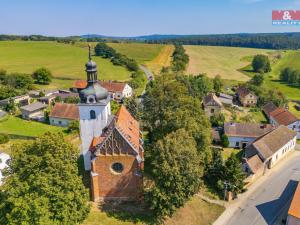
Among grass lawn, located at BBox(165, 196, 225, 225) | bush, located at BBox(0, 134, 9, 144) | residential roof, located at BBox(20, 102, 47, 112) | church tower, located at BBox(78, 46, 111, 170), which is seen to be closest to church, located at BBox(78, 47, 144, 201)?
church tower, located at BBox(78, 46, 111, 170)

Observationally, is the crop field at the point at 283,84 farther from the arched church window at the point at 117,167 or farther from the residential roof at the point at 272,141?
the arched church window at the point at 117,167

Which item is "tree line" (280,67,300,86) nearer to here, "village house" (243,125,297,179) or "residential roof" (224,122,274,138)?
"residential roof" (224,122,274,138)

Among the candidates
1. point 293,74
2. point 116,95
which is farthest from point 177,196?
point 293,74

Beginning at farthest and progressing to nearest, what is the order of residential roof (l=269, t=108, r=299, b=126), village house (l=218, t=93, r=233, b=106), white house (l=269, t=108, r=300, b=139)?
village house (l=218, t=93, r=233, b=106), residential roof (l=269, t=108, r=299, b=126), white house (l=269, t=108, r=300, b=139)

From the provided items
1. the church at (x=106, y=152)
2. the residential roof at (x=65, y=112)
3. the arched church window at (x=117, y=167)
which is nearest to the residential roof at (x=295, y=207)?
the church at (x=106, y=152)

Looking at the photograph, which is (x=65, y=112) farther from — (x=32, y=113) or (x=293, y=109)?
(x=293, y=109)

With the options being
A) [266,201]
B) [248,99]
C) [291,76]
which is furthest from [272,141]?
[291,76]
